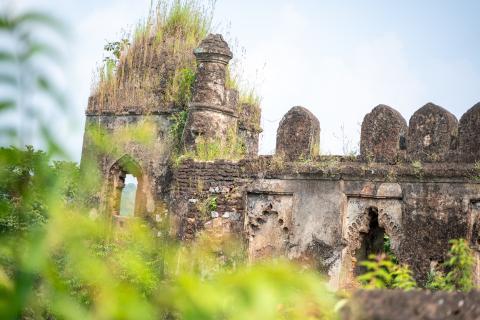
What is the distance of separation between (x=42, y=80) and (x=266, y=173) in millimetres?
7880

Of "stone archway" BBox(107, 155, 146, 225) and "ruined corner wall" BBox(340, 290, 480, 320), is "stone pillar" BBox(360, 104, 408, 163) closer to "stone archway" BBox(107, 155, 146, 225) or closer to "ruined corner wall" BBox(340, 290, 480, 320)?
"stone archway" BBox(107, 155, 146, 225)

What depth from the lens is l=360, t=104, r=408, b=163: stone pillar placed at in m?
8.03

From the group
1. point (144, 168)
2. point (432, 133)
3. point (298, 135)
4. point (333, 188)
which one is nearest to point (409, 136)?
point (432, 133)

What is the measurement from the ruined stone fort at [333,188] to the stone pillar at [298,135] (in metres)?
0.01

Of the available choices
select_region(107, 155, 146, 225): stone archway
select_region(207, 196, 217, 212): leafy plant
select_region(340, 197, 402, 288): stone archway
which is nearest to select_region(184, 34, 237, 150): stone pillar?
select_region(207, 196, 217, 212): leafy plant

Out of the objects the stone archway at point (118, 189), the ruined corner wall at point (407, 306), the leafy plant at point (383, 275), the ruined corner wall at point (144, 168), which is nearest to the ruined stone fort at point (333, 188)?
the leafy plant at point (383, 275)

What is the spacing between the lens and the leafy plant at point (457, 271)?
4762 millimetres

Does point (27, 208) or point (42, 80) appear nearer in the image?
point (42, 80)

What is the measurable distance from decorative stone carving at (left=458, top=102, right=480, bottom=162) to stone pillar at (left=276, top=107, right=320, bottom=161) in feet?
5.89

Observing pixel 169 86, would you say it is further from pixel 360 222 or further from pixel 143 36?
pixel 360 222

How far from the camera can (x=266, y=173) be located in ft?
29.6

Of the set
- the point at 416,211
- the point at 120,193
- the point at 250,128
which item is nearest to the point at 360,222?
the point at 416,211

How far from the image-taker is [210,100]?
1012 centimetres

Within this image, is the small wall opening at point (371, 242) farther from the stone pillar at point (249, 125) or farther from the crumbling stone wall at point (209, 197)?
the stone pillar at point (249, 125)
